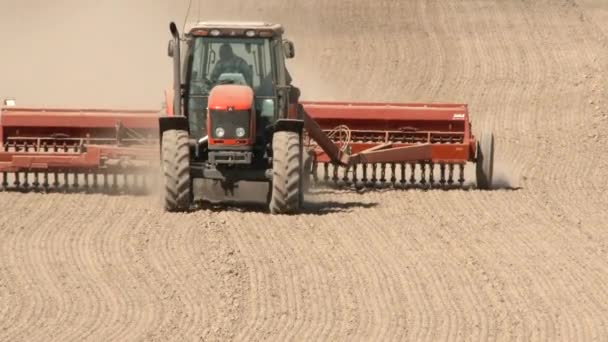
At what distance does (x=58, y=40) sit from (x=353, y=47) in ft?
23.4

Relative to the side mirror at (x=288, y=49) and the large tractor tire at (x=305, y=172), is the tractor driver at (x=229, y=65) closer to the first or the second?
the side mirror at (x=288, y=49)

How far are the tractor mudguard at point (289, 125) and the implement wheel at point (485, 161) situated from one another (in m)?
3.37

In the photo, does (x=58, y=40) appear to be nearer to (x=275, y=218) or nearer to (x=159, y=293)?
(x=275, y=218)

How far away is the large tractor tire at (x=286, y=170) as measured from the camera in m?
16.0

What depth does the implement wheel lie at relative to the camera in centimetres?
1895

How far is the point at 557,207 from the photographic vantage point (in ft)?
58.6

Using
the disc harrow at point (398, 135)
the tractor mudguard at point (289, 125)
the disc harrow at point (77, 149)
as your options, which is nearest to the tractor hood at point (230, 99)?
the tractor mudguard at point (289, 125)

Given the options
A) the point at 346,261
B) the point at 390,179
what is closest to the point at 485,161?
the point at 390,179

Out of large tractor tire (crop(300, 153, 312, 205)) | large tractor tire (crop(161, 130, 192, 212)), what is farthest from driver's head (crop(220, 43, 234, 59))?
large tractor tire (crop(300, 153, 312, 205))

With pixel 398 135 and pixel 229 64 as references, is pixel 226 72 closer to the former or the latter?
pixel 229 64

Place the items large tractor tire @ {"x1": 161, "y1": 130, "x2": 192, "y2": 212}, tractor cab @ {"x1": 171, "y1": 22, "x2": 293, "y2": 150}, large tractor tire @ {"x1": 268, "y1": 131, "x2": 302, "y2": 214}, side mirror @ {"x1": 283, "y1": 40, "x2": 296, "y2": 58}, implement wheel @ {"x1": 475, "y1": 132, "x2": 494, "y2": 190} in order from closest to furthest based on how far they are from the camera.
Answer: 1. large tractor tire @ {"x1": 268, "y1": 131, "x2": 302, "y2": 214}
2. large tractor tire @ {"x1": 161, "y1": 130, "x2": 192, "y2": 212}
3. side mirror @ {"x1": 283, "y1": 40, "x2": 296, "y2": 58}
4. tractor cab @ {"x1": 171, "y1": 22, "x2": 293, "y2": 150}
5. implement wheel @ {"x1": 475, "y1": 132, "x2": 494, "y2": 190}

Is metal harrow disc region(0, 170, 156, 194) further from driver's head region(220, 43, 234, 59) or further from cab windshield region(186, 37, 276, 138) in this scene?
driver's head region(220, 43, 234, 59)

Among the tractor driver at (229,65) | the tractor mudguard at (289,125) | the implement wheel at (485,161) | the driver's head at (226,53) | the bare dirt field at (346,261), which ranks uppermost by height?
the driver's head at (226,53)

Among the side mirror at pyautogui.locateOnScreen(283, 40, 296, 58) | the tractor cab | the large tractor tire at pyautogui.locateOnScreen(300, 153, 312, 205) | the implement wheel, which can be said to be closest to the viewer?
the side mirror at pyautogui.locateOnScreen(283, 40, 296, 58)
